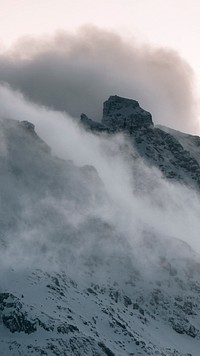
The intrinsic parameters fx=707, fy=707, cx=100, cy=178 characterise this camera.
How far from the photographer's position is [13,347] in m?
173

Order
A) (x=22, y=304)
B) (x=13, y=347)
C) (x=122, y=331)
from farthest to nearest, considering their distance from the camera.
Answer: (x=122, y=331) < (x=22, y=304) < (x=13, y=347)

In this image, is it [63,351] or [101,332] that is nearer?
[63,351]

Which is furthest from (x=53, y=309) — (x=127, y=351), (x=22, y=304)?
(x=127, y=351)

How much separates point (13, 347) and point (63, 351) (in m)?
12.4

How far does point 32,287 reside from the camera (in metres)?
199

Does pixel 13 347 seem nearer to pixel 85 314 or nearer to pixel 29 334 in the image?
pixel 29 334

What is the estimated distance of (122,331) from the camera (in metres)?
197

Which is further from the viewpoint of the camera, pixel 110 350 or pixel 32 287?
pixel 32 287

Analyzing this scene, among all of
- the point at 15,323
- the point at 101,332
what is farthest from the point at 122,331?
the point at 15,323

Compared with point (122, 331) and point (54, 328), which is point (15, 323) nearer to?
point (54, 328)

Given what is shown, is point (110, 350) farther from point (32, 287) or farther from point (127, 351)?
point (32, 287)

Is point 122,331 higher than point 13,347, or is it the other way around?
point 122,331

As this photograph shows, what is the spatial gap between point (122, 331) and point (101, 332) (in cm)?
801

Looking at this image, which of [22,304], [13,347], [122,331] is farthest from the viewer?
[122,331]
